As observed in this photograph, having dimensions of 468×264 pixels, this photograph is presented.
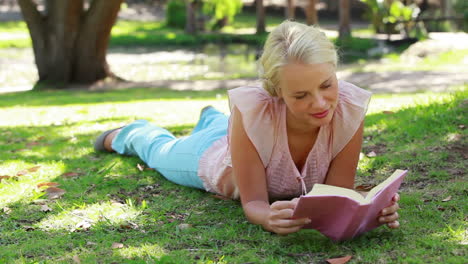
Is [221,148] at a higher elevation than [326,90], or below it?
below

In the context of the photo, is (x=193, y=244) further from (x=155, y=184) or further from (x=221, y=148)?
(x=155, y=184)

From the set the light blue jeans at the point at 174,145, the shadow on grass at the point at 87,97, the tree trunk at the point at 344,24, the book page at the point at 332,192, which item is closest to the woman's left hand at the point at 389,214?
the book page at the point at 332,192

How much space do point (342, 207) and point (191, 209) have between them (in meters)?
1.26

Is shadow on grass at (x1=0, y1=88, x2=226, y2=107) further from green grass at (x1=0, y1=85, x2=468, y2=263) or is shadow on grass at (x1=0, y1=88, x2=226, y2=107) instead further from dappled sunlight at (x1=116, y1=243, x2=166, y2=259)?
dappled sunlight at (x1=116, y1=243, x2=166, y2=259)

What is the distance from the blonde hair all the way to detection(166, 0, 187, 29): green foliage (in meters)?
31.0

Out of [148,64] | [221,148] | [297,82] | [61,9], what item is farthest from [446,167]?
[148,64]

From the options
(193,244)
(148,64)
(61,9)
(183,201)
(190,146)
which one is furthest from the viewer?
(148,64)

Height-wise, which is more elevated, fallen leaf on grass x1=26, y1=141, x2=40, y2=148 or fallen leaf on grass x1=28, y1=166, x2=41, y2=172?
fallen leaf on grass x1=28, y1=166, x2=41, y2=172

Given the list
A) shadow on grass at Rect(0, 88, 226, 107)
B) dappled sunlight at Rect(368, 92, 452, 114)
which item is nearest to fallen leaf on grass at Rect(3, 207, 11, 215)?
dappled sunlight at Rect(368, 92, 452, 114)

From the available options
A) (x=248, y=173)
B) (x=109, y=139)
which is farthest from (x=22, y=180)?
(x=248, y=173)

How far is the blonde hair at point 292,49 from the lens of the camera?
289 cm

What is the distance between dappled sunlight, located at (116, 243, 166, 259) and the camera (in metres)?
2.93

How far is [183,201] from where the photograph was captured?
155 inches

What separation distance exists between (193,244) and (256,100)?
748mm
